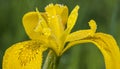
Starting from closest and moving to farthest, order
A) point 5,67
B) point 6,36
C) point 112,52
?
1. point 5,67
2. point 112,52
3. point 6,36

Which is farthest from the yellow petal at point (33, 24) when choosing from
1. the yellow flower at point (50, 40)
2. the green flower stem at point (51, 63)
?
the green flower stem at point (51, 63)

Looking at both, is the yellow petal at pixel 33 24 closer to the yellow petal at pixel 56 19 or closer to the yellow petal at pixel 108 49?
the yellow petal at pixel 56 19

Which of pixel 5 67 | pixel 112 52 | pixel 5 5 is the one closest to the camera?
pixel 5 67

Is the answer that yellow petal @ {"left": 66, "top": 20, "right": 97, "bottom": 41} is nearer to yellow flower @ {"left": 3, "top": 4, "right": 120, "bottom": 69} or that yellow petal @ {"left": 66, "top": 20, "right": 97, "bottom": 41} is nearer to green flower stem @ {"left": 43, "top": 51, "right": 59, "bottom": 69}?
yellow flower @ {"left": 3, "top": 4, "right": 120, "bottom": 69}

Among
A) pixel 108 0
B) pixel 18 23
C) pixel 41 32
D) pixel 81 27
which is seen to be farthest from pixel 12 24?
pixel 41 32

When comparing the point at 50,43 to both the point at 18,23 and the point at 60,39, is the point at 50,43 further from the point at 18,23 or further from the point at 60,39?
the point at 18,23

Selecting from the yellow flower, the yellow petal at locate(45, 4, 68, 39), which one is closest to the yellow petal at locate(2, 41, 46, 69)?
the yellow flower

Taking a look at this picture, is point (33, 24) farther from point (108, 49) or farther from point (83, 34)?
point (108, 49)

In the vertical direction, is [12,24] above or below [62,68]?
above
